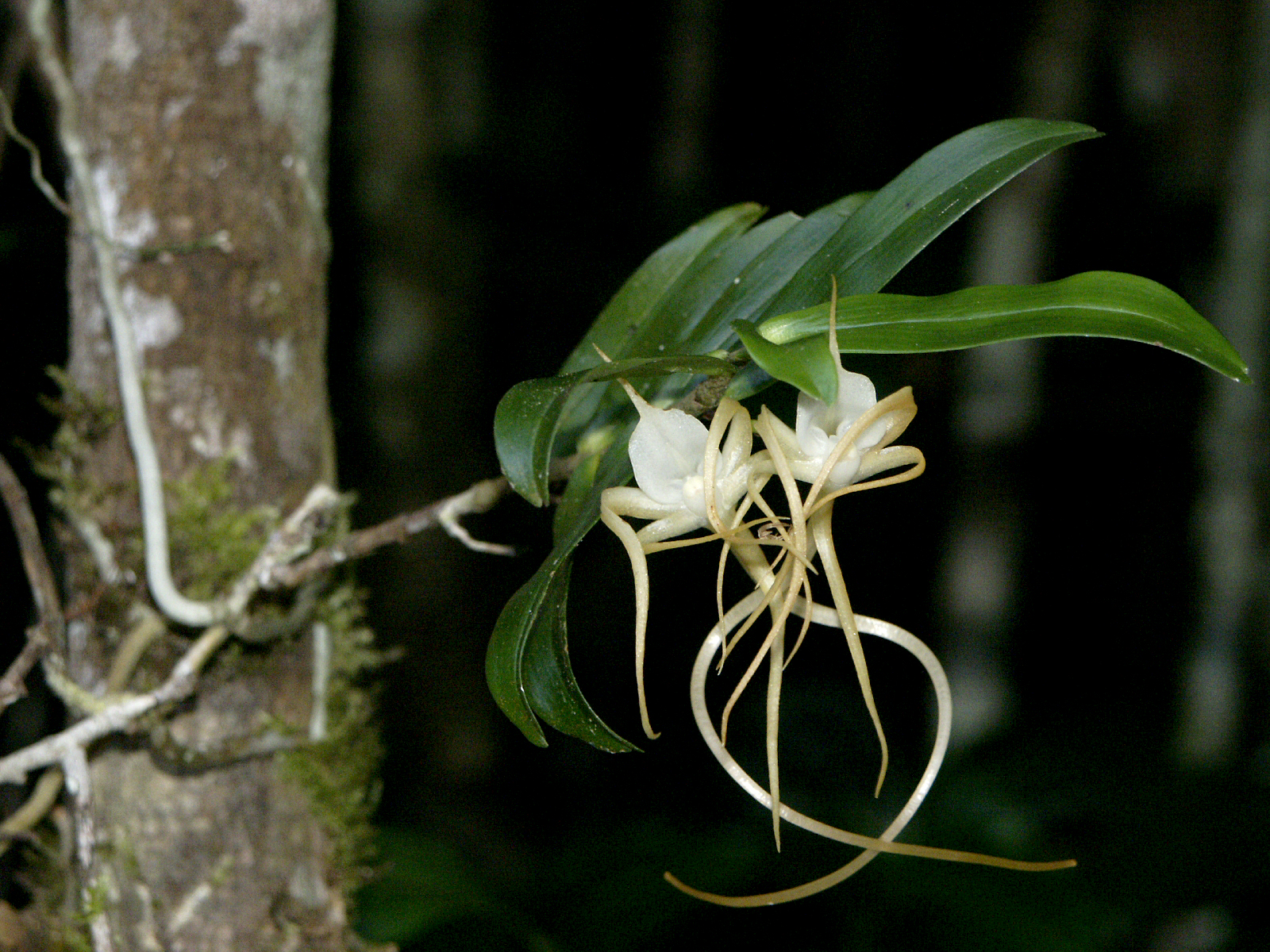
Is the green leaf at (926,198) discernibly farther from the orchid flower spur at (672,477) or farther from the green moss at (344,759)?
the green moss at (344,759)

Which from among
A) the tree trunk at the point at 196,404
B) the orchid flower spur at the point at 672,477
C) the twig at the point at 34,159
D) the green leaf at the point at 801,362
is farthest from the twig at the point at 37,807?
the green leaf at the point at 801,362

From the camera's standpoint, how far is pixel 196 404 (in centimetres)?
81

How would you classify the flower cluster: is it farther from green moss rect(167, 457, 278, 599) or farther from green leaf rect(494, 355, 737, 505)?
green moss rect(167, 457, 278, 599)

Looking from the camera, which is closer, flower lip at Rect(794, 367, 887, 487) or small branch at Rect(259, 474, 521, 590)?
flower lip at Rect(794, 367, 887, 487)

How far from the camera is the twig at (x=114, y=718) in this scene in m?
0.71

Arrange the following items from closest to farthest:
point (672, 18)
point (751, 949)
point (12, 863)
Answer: point (12, 863), point (751, 949), point (672, 18)

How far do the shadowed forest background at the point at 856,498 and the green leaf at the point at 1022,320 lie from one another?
0.26 meters

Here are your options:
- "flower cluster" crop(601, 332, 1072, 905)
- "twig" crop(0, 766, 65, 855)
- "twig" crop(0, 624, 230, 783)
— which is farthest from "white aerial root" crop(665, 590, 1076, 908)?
"twig" crop(0, 766, 65, 855)

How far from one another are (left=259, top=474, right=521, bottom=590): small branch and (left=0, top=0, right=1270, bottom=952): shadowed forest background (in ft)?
1.02

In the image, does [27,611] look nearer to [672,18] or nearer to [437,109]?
[437,109]

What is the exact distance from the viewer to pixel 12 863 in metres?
1.19

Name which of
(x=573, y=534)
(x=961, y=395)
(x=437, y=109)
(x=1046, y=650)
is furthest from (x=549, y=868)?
(x=1046, y=650)

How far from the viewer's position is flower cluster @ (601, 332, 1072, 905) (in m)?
0.50

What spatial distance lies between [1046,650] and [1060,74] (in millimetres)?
2037
